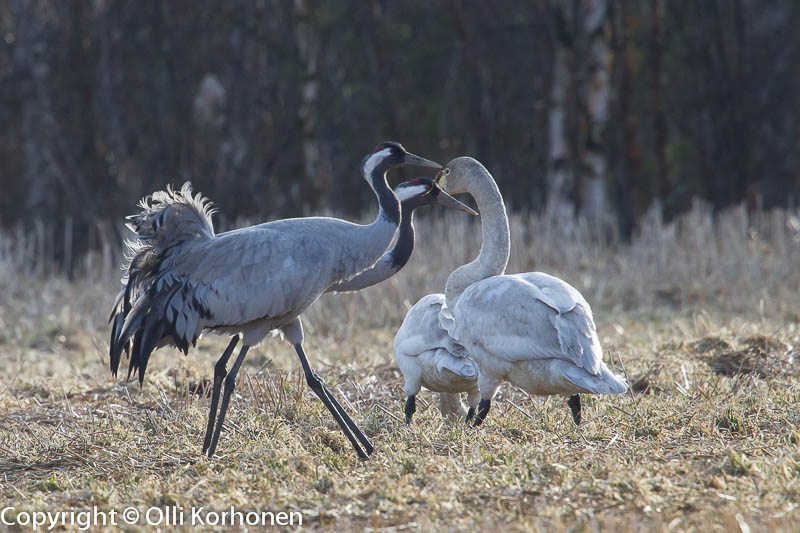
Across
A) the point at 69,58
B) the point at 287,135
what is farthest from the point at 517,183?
the point at 69,58

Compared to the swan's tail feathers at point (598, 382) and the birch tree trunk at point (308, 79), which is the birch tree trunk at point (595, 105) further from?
the swan's tail feathers at point (598, 382)

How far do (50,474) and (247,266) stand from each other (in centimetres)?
139

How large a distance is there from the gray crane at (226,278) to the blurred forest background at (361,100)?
8.29m

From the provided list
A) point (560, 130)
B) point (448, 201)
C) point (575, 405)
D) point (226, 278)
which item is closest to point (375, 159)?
point (448, 201)

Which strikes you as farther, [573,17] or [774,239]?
[573,17]

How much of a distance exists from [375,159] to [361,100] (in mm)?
17762

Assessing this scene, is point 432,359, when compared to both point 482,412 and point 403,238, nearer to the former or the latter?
point 482,412

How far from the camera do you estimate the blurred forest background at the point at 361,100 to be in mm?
15844

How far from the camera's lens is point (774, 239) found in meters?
12.7

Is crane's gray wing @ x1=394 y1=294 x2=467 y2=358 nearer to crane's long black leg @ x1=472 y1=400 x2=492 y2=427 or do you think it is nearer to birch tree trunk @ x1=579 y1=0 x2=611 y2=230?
crane's long black leg @ x1=472 y1=400 x2=492 y2=427

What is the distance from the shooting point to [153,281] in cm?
512

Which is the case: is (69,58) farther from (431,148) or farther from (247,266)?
(247,266)

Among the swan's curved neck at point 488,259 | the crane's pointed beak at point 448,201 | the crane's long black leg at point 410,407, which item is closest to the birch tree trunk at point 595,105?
the crane's pointed beak at point 448,201

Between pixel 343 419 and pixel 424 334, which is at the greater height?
pixel 424 334
